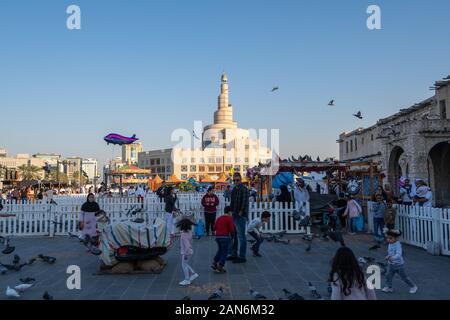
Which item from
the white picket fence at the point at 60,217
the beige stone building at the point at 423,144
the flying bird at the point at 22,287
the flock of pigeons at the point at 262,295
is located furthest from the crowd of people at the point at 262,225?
the beige stone building at the point at 423,144

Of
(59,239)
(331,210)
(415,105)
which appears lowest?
(59,239)

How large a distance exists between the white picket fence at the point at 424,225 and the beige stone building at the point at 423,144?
6.24 meters

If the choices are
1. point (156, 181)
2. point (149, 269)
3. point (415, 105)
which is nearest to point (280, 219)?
point (149, 269)

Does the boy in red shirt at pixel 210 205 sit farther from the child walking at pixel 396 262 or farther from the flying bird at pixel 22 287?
the child walking at pixel 396 262

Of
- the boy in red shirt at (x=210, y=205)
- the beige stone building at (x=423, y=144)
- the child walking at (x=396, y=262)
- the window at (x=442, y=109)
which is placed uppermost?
the window at (x=442, y=109)

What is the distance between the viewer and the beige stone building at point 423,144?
66.7ft

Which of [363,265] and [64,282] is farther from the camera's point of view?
[363,265]

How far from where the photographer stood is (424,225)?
349 inches

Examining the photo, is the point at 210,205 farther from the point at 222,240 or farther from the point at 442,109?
the point at 442,109

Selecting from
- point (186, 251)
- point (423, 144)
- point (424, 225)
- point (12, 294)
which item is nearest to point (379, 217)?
point (424, 225)

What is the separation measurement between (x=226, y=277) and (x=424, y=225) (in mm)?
5554

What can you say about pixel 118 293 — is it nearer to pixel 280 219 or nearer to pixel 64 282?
pixel 64 282
